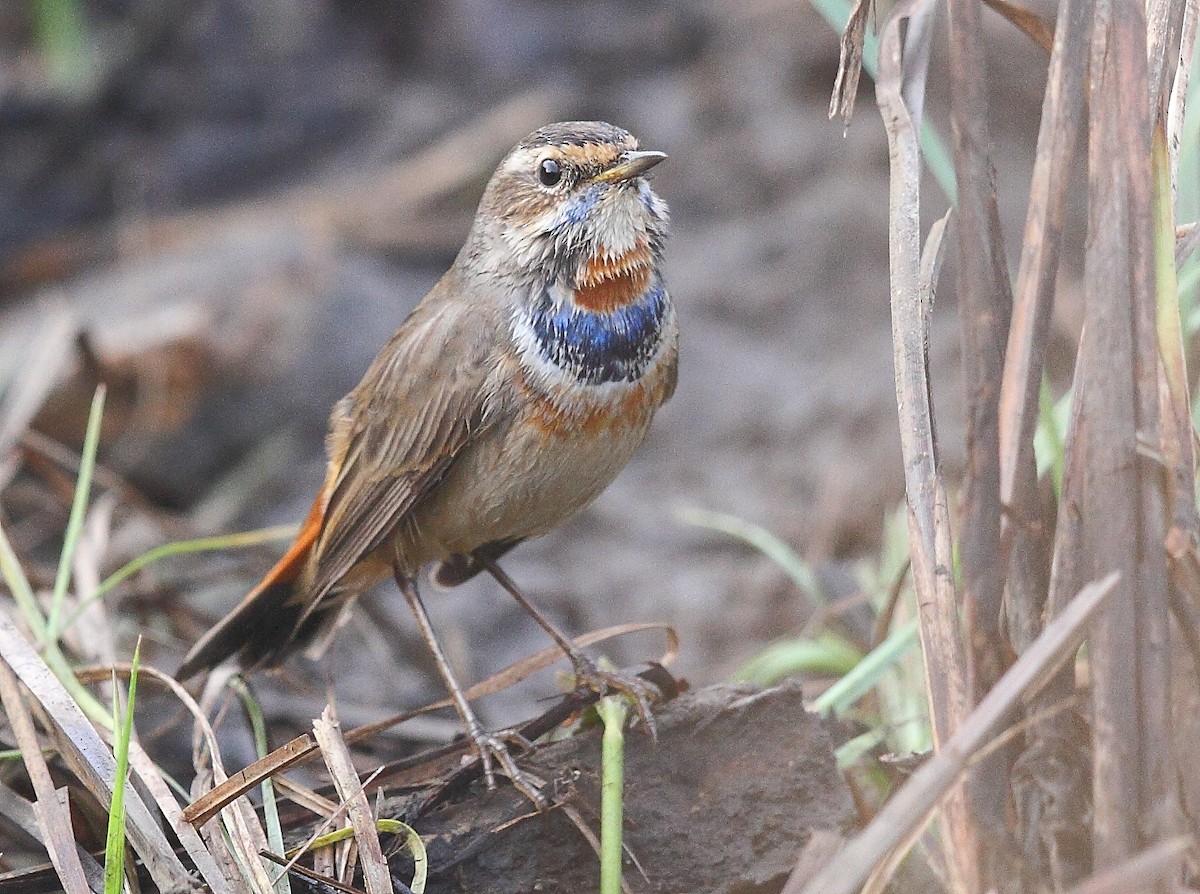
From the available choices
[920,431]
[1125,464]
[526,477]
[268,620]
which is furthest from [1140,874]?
[268,620]

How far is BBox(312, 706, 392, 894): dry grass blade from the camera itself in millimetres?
2605

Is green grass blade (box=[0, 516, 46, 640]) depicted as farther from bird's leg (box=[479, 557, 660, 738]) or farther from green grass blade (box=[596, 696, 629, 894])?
green grass blade (box=[596, 696, 629, 894])

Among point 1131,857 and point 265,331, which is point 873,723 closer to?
point 1131,857

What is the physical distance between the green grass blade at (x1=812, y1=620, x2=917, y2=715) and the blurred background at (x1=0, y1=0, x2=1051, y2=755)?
122cm

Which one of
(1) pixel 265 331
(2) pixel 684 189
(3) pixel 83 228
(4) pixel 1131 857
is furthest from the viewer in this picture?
(3) pixel 83 228

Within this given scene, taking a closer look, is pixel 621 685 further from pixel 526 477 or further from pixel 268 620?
pixel 268 620

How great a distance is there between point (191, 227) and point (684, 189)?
272cm

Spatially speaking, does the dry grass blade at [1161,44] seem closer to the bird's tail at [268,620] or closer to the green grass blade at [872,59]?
the green grass blade at [872,59]

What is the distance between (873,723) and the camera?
12.1ft

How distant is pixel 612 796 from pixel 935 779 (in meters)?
0.89

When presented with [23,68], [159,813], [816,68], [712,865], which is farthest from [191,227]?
[712,865]

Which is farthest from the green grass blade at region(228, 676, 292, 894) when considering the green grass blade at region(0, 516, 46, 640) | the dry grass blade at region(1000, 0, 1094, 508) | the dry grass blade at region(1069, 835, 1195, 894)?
the dry grass blade at region(1000, 0, 1094, 508)

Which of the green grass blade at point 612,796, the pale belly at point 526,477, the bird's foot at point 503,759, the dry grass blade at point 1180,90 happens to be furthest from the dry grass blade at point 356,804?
the dry grass blade at point 1180,90

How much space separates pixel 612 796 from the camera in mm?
2682
